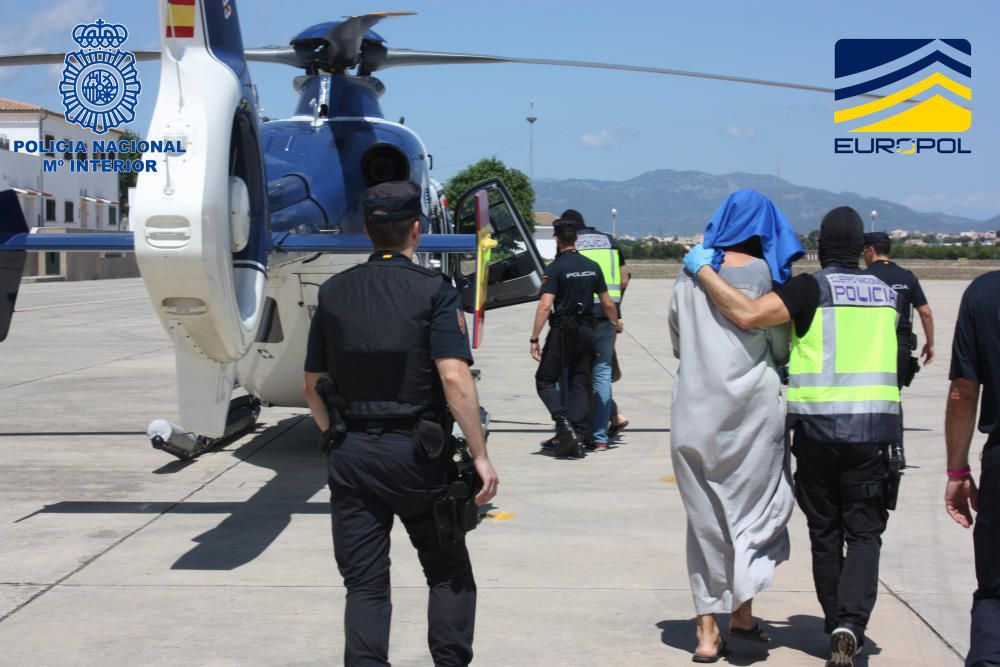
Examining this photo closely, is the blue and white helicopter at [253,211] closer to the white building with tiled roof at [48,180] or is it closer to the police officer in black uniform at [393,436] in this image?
the police officer in black uniform at [393,436]

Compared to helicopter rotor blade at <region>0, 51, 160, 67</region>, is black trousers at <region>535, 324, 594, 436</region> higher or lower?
lower

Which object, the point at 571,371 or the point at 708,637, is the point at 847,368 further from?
the point at 571,371

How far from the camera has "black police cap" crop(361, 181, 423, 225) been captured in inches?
152

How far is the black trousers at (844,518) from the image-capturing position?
4250 millimetres

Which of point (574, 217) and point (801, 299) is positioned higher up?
point (574, 217)

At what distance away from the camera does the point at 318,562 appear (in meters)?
5.82

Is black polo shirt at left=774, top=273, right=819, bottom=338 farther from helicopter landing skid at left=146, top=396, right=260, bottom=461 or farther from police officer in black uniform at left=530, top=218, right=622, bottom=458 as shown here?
police officer in black uniform at left=530, top=218, right=622, bottom=458

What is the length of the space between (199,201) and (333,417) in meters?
2.05

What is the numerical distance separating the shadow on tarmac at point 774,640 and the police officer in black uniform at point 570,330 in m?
3.86

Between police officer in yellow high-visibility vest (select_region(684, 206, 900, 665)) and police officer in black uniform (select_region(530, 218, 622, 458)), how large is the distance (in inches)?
169

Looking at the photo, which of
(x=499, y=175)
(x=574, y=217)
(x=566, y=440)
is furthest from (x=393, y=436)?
(x=499, y=175)

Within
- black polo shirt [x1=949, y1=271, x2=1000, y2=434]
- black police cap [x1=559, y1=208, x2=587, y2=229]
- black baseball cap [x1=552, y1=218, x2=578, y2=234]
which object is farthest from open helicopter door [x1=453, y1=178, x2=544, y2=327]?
black polo shirt [x1=949, y1=271, x2=1000, y2=434]

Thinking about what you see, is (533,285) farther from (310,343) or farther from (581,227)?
(310,343)

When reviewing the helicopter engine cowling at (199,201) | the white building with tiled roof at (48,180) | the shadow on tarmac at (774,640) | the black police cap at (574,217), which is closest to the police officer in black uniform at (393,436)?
the shadow on tarmac at (774,640)
